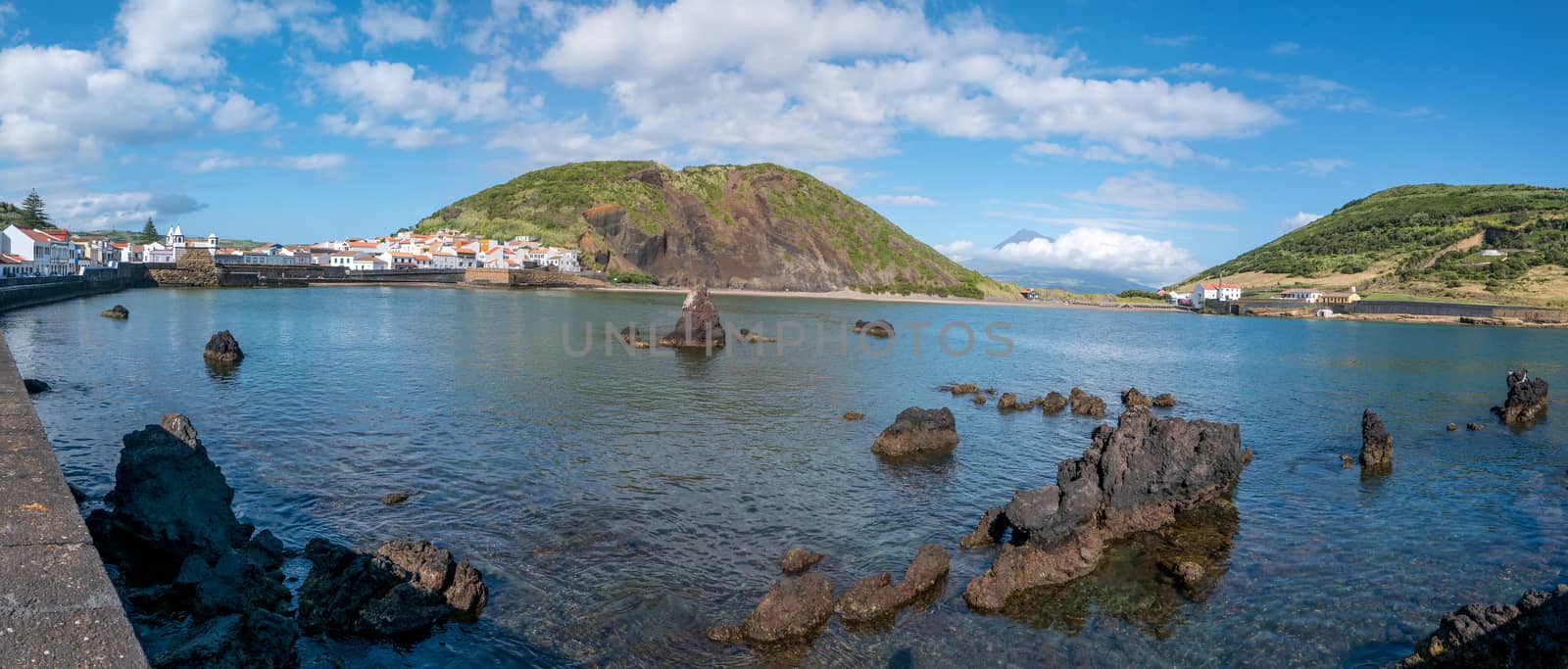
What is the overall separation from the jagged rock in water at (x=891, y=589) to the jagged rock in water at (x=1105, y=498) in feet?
2.81

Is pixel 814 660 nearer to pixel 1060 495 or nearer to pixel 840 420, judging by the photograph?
pixel 1060 495

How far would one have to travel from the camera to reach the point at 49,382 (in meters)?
33.7

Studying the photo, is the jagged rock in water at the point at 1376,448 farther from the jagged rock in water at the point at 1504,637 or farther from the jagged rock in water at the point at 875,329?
the jagged rock in water at the point at 875,329

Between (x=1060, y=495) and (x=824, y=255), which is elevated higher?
(x=824, y=255)

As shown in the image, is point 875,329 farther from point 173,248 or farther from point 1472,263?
point 1472,263

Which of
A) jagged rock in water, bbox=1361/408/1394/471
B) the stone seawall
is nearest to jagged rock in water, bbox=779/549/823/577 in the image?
the stone seawall

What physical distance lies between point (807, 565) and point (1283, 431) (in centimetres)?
2780

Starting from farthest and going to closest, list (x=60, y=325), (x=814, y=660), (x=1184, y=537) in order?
(x=60, y=325), (x=1184, y=537), (x=814, y=660)

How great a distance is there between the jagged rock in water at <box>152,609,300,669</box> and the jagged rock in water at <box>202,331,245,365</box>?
37615 mm

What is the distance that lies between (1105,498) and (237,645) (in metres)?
17.9

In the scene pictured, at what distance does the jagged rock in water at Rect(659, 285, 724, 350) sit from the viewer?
198 ft

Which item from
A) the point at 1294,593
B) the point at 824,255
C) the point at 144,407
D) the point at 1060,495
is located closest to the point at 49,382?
the point at 144,407

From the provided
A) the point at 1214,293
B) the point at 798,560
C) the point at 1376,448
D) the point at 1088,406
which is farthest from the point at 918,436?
the point at 1214,293

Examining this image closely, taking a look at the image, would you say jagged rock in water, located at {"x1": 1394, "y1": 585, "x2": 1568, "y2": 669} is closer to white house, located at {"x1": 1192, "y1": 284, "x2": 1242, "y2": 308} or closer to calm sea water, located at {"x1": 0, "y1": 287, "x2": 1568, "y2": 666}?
calm sea water, located at {"x1": 0, "y1": 287, "x2": 1568, "y2": 666}
